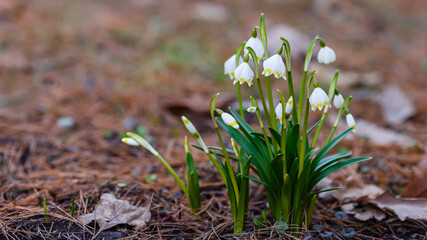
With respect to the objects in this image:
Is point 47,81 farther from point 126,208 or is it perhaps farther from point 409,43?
point 409,43

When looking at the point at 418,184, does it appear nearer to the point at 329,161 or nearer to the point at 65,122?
the point at 329,161

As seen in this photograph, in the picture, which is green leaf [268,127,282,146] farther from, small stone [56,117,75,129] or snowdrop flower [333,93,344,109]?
small stone [56,117,75,129]

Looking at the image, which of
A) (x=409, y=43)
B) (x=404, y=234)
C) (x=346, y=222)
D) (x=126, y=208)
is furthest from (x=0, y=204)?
(x=409, y=43)

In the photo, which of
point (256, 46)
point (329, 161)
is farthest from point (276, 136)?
point (256, 46)

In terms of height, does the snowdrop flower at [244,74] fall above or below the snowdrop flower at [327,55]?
below

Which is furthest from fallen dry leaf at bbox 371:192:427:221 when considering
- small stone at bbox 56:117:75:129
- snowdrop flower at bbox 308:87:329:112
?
small stone at bbox 56:117:75:129

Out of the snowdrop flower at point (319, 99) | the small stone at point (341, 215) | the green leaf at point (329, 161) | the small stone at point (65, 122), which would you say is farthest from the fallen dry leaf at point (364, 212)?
the small stone at point (65, 122)

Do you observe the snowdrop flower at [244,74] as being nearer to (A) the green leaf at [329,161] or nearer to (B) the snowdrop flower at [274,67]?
(B) the snowdrop flower at [274,67]

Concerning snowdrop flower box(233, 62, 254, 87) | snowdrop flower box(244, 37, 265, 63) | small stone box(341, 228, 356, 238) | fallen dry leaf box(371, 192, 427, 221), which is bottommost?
small stone box(341, 228, 356, 238)
